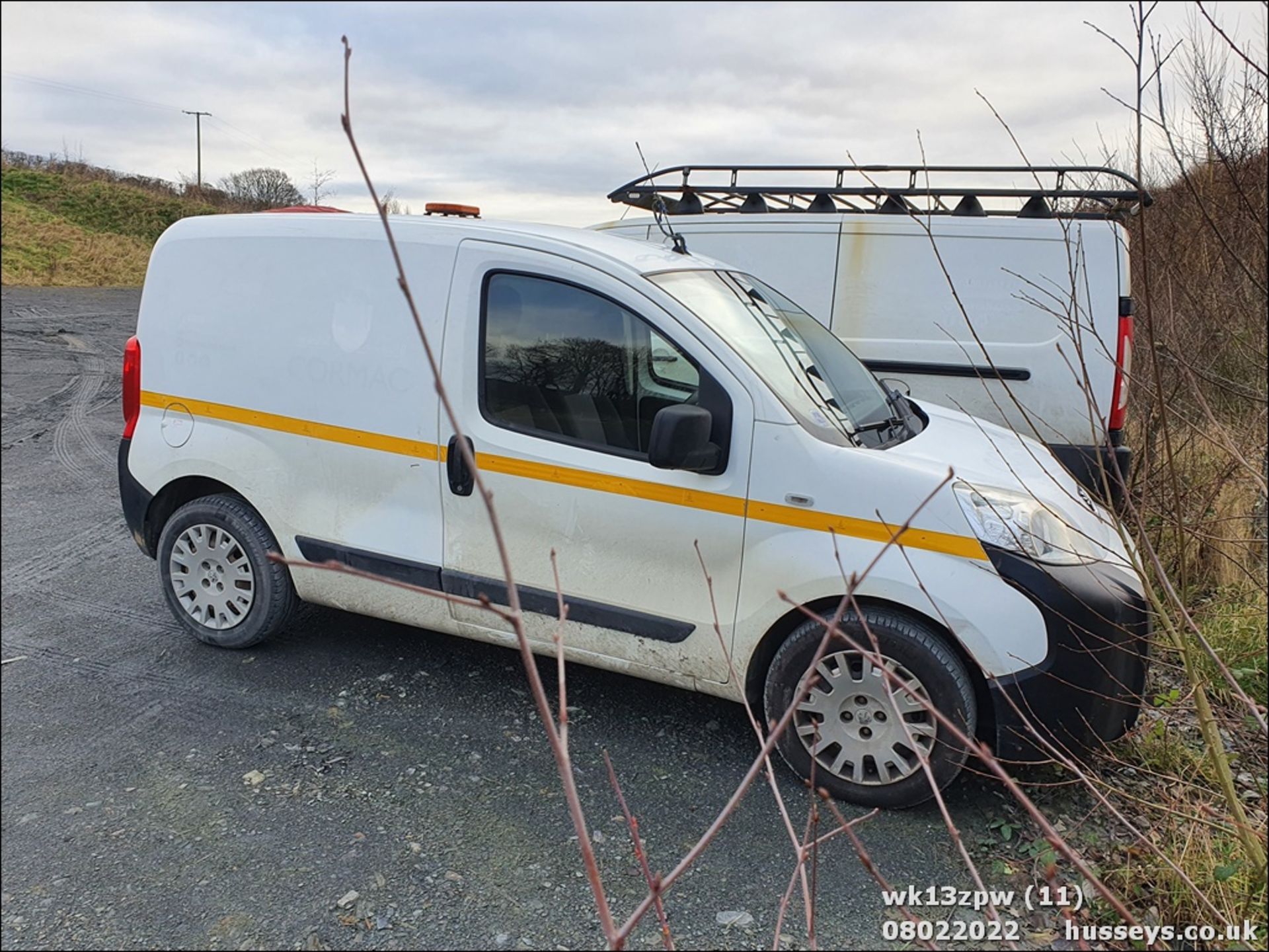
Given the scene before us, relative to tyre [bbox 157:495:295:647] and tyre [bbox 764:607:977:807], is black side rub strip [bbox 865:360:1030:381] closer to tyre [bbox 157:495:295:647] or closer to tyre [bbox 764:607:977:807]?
tyre [bbox 764:607:977:807]

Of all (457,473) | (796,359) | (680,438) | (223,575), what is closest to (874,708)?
(680,438)

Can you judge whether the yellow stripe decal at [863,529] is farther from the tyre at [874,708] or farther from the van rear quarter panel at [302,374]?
the van rear quarter panel at [302,374]

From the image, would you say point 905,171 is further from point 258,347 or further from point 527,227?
point 258,347

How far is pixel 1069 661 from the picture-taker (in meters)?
2.75

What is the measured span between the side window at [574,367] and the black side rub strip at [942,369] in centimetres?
242

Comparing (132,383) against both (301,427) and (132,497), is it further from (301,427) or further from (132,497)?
(301,427)

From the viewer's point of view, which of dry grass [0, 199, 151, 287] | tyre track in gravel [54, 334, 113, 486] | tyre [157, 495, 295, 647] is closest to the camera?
dry grass [0, 199, 151, 287]

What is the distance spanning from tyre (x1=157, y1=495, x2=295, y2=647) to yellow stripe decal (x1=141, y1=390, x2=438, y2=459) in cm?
37

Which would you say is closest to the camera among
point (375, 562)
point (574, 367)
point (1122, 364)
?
point (574, 367)

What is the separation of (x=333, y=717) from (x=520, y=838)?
1.02 meters

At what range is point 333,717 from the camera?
3.32 m

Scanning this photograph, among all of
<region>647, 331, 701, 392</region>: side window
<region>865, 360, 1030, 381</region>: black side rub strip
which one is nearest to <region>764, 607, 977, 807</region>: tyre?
<region>647, 331, 701, 392</region>: side window

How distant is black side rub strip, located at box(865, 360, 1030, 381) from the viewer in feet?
17.1

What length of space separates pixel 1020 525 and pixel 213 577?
318 cm
